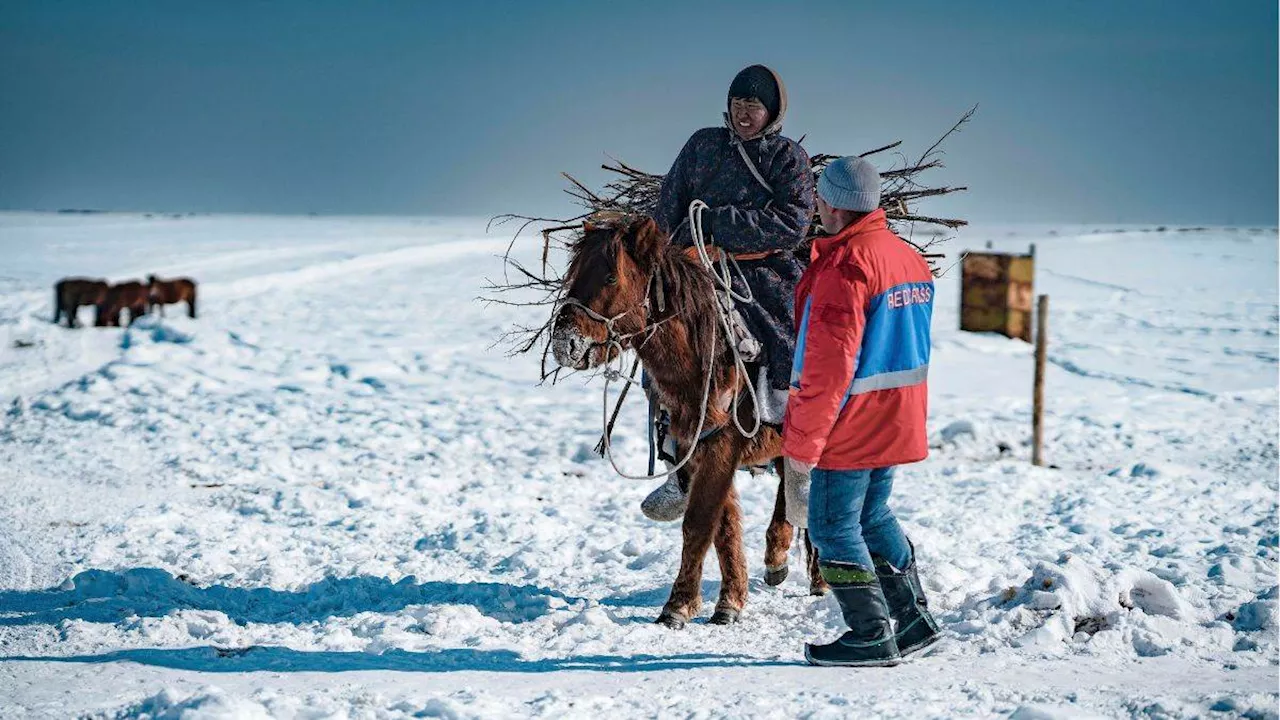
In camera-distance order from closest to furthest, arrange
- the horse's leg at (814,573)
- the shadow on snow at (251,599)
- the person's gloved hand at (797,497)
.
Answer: the person's gloved hand at (797,497) → the shadow on snow at (251,599) → the horse's leg at (814,573)

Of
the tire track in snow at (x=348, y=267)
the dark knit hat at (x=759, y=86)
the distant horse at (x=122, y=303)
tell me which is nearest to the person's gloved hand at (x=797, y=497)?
the dark knit hat at (x=759, y=86)

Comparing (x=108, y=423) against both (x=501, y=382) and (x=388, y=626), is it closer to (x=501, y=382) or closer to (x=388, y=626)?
(x=501, y=382)

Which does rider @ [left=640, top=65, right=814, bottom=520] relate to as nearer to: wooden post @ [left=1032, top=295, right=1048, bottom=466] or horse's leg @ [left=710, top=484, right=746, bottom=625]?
horse's leg @ [left=710, top=484, right=746, bottom=625]

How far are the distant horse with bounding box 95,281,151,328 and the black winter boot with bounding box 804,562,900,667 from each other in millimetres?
17878

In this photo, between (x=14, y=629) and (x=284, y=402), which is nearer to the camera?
(x=14, y=629)

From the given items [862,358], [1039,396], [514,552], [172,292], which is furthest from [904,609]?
[172,292]

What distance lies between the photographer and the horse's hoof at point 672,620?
191 inches

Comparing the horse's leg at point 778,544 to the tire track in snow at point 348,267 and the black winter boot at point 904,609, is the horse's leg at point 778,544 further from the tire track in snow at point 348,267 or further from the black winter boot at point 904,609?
the tire track in snow at point 348,267

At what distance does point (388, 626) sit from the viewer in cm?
485

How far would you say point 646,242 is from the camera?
14.9 ft

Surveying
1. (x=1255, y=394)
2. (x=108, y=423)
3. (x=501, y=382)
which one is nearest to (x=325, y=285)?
(x=501, y=382)

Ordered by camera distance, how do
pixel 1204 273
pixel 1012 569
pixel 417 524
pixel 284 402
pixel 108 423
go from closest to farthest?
1. pixel 1012 569
2. pixel 417 524
3. pixel 108 423
4. pixel 284 402
5. pixel 1204 273

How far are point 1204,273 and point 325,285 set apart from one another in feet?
84.9

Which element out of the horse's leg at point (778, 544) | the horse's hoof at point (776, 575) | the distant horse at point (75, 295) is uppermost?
the distant horse at point (75, 295)
